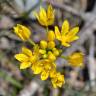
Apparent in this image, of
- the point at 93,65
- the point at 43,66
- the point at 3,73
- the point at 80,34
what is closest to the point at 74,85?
the point at 93,65

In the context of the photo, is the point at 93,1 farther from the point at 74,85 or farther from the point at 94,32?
the point at 74,85

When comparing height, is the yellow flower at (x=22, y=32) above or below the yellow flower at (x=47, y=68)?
above

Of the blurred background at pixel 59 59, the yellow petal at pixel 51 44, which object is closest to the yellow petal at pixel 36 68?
the yellow petal at pixel 51 44

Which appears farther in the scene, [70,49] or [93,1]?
[93,1]

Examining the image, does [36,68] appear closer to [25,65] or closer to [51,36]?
[25,65]

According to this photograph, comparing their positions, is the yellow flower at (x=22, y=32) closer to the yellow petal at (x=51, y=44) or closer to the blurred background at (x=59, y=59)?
the yellow petal at (x=51, y=44)

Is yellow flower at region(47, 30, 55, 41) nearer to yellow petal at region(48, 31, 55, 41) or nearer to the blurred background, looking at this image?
yellow petal at region(48, 31, 55, 41)

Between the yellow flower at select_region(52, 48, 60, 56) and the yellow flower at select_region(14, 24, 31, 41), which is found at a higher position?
the yellow flower at select_region(14, 24, 31, 41)

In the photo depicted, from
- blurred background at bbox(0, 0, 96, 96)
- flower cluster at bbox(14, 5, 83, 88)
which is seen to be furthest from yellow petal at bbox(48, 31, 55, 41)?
blurred background at bbox(0, 0, 96, 96)

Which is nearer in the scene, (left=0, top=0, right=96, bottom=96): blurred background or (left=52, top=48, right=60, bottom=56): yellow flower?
(left=52, top=48, right=60, bottom=56): yellow flower
